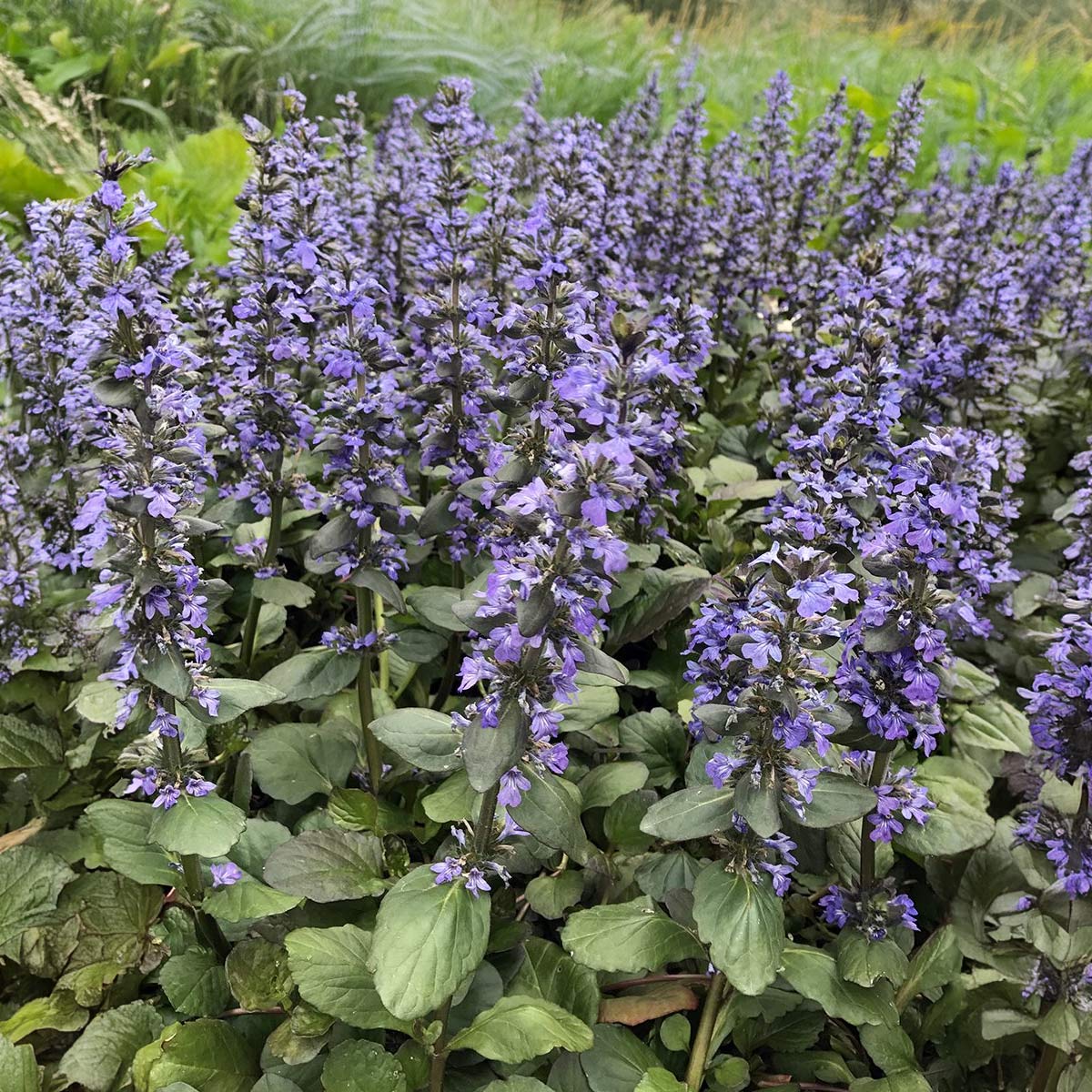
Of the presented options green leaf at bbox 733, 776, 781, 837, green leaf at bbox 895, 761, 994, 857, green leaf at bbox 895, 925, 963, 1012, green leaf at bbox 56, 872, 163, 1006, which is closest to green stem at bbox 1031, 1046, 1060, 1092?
green leaf at bbox 895, 925, 963, 1012

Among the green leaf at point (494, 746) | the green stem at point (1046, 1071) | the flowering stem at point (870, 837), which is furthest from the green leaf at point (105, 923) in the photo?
the green stem at point (1046, 1071)

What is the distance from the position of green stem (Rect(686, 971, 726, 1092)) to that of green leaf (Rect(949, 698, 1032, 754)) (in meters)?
1.28

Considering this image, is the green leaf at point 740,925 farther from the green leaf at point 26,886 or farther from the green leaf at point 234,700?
the green leaf at point 26,886

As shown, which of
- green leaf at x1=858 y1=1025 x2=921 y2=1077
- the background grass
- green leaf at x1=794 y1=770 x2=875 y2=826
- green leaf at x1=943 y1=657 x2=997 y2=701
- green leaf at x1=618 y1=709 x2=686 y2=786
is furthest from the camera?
the background grass

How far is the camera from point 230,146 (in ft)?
22.0

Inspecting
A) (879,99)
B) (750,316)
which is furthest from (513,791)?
(879,99)

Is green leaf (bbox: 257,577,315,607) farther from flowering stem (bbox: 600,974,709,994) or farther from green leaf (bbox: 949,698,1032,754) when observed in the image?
green leaf (bbox: 949,698,1032,754)

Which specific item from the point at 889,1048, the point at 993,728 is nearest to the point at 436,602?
the point at 889,1048

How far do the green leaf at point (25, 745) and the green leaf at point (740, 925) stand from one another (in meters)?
2.36

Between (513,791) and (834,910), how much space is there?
3.75 feet

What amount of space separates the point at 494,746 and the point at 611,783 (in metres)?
0.89

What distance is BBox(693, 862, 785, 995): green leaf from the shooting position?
2217mm

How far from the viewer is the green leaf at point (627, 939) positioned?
2.49 meters

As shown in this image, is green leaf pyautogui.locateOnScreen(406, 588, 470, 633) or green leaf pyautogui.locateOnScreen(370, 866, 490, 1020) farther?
green leaf pyautogui.locateOnScreen(406, 588, 470, 633)
